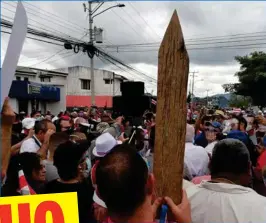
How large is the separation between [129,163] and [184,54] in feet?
1.79

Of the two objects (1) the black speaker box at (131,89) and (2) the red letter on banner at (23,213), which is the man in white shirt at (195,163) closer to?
(1) the black speaker box at (131,89)

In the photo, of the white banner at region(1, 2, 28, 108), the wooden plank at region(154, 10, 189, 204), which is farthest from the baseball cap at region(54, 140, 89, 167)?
the white banner at region(1, 2, 28, 108)

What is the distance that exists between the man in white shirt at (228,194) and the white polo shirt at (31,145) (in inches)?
106

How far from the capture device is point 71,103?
43.2m

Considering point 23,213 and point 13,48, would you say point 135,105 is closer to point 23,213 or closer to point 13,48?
point 23,213

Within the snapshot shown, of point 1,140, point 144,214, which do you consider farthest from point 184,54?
point 1,140

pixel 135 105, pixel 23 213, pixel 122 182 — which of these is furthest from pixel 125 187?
pixel 135 105

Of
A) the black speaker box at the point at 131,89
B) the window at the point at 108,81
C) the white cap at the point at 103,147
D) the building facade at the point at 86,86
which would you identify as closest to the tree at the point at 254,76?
the building facade at the point at 86,86

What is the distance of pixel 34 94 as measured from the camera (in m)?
26.7

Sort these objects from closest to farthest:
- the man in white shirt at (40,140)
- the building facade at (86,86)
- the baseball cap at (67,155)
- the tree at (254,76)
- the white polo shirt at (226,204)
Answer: the white polo shirt at (226,204) < the baseball cap at (67,155) < the man in white shirt at (40,140) < the tree at (254,76) < the building facade at (86,86)

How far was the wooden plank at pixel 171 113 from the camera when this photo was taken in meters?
1.54

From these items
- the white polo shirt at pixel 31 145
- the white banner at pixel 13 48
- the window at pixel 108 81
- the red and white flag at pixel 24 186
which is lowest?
the red and white flag at pixel 24 186

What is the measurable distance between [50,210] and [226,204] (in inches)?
36.6

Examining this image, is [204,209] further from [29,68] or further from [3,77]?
[29,68]
